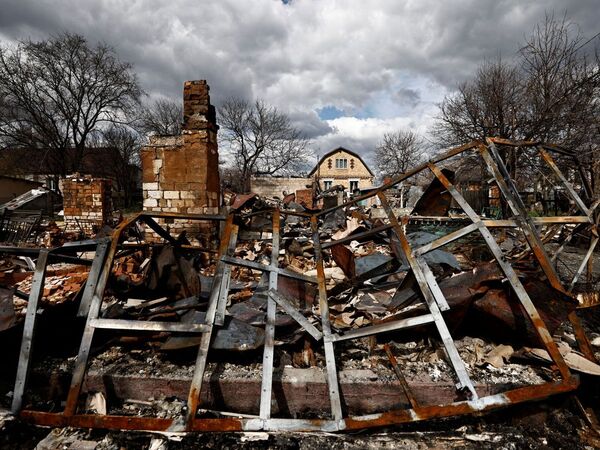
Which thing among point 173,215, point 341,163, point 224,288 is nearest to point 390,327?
point 224,288

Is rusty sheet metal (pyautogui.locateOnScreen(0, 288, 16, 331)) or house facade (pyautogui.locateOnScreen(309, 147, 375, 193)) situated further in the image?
house facade (pyautogui.locateOnScreen(309, 147, 375, 193))

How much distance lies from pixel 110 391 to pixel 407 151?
40.6 metres

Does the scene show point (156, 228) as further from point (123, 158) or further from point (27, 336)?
point (123, 158)

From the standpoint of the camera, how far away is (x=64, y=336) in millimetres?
2434

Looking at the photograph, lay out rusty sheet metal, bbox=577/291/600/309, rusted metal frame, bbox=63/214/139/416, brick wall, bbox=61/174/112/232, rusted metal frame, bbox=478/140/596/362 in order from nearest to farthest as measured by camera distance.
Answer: rusted metal frame, bbox=63/214/139/416
rusted metal frame, bbox=478/140/596/362
rusty sheet metal, bbox=577/291/600/309
brick wall, bbox=61/174/112/232

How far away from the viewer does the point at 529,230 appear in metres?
2.10

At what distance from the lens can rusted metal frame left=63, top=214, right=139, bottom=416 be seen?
174 cm

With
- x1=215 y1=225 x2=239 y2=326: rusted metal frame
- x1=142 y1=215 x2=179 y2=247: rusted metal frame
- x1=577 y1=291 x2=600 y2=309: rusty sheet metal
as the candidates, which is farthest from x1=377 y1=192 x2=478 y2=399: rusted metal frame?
x1=142 y1=215 x2=179 y2=247: rusted metal frame

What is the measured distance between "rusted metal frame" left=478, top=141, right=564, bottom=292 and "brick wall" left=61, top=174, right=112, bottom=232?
11.0 meters

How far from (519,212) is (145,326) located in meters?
2.82

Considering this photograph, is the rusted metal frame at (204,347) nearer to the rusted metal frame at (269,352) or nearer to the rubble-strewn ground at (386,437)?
the rubble-strewn ground at (386,437)

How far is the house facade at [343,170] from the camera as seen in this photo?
39688 mm

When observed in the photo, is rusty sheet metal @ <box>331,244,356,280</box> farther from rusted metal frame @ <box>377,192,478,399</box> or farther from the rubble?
rusted metal frame @ <box>377,192,478,399</box>

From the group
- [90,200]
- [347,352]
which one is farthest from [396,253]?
[90,200]
